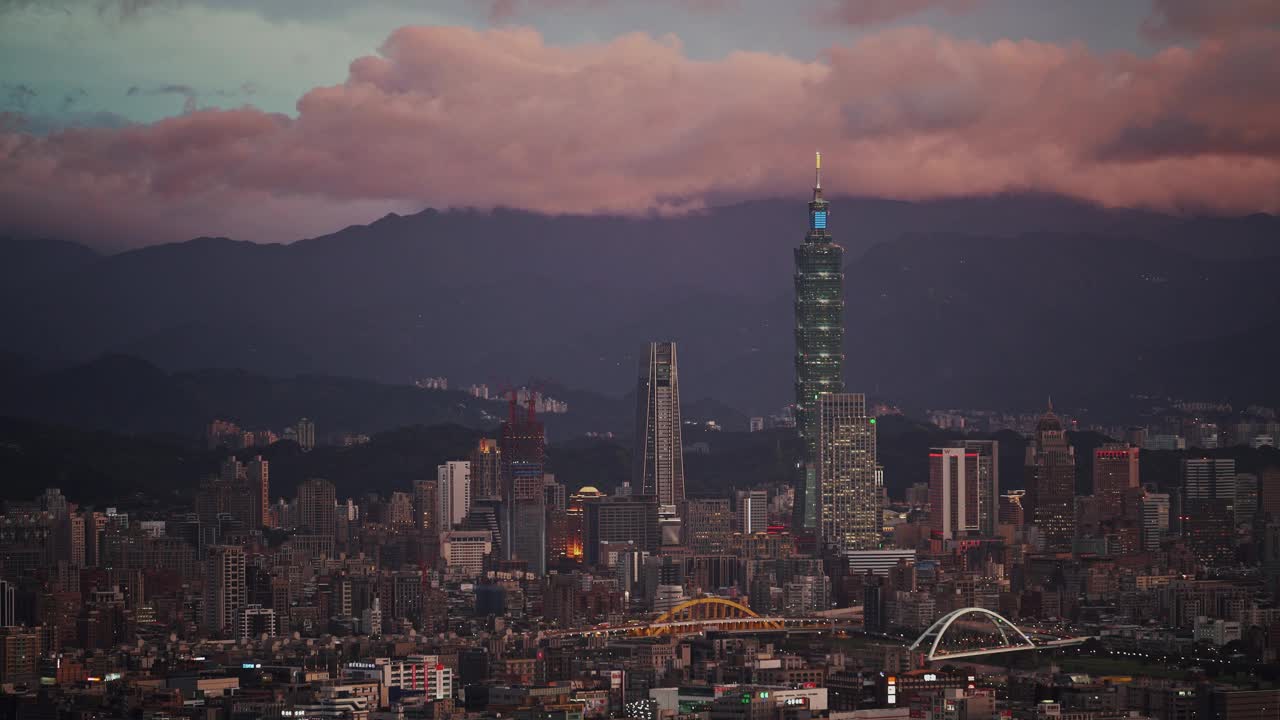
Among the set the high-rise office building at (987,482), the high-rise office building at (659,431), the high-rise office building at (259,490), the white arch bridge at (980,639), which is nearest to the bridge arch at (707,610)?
the white arch bridge at (980,639)

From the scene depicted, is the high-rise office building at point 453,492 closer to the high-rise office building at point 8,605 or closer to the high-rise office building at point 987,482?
the high-rise office building at point 987,482

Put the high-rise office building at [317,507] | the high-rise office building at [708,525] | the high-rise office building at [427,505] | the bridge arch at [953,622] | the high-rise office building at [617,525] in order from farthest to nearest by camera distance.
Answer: the high-rise office building at [427,505] < the high-rise office building at [317,507] < the high-rise office building at [708,525] < the high-rise office building at [617,525] < the bridge arch at [953,622]

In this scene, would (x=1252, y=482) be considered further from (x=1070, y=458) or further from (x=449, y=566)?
(x=449, y=566)

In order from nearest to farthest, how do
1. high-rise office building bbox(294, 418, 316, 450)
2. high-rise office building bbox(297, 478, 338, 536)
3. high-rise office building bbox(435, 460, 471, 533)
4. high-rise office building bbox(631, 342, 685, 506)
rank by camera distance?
1. high-rise office building bbox(297, 478, 338, 536)
2. high-rise office building bbox(435, 460, 471, 533)
3. high-rise office building bbox(631, 342, 685, 506)
4. high-rise office building bbox(294, 418, 316, 450)

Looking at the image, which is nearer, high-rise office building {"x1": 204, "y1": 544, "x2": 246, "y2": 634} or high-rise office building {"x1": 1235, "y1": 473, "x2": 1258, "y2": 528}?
high-rise office building {"x1": 204, "y1": 544, "x2": 246, "y2": 634}

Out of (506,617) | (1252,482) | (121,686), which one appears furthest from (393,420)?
(121,686)

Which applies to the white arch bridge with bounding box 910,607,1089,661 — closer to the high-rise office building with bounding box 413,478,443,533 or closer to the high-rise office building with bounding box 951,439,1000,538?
the high-rise office building with bounding box 951,439,1000,538

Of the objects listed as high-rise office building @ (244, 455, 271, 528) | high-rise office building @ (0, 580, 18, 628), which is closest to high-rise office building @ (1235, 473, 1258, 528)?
high-rise office building @ (244, 455, 271, 528)
